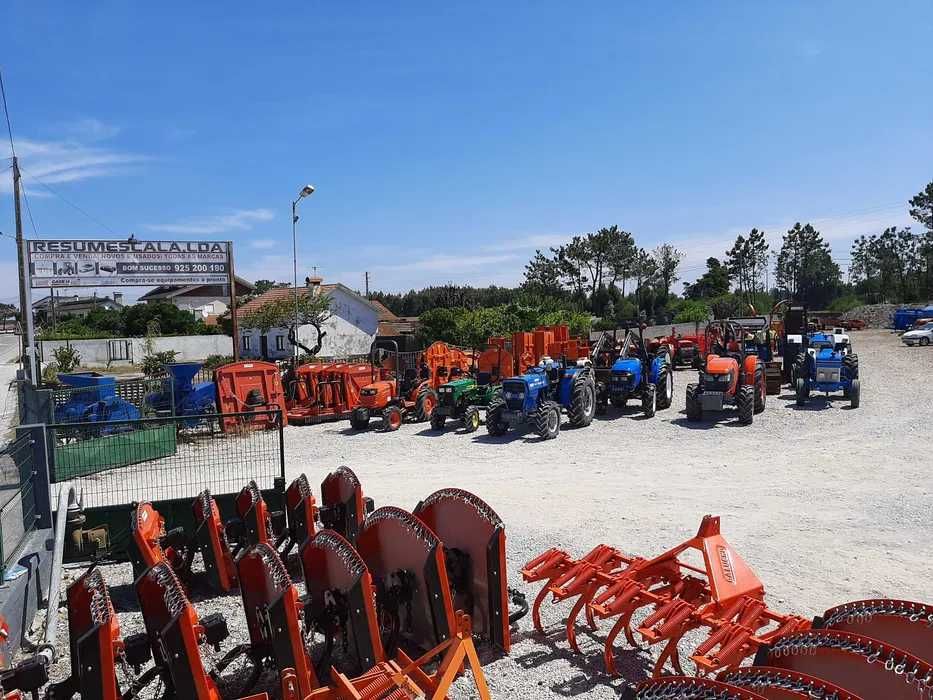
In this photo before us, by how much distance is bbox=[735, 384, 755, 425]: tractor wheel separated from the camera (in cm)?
1605

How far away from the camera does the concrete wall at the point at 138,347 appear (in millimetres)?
42625

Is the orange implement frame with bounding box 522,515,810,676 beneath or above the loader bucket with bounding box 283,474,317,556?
beneath

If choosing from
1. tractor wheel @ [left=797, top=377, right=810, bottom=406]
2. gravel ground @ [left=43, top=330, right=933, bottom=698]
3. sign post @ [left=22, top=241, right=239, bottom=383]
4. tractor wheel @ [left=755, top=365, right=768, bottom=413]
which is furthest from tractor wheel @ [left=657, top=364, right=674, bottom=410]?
sign post @ [left=22, top=241, right=239, bottom=383]

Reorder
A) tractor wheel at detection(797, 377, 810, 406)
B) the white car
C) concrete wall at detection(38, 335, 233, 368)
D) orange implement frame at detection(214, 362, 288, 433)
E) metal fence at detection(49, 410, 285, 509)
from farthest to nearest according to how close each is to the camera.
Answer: concrete wall at detection(38, 335, 233, 368), the white car, tractor wheel at detection(797, 377, 810, 406), orange implement frame at detection(214, 362, 288, 433), metal fence at detection(49, 410, 285, 509)

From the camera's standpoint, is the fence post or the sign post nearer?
the fence post

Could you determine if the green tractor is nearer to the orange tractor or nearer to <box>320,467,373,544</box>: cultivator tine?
the orange tractor

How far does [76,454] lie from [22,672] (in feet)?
32.6

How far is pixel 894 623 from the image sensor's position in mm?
3725

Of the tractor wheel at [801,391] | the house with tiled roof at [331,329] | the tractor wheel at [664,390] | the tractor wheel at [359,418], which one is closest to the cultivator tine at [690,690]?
the tractor wheel at [359,418]

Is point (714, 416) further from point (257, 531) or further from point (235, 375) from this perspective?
point (257, 531)

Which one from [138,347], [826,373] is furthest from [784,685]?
[138,347]

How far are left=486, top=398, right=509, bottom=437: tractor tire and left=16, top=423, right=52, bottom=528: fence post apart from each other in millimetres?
9694

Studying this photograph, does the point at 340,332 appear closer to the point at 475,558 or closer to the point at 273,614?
the point at 475,558

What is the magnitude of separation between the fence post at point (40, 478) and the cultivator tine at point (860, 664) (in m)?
6.58
